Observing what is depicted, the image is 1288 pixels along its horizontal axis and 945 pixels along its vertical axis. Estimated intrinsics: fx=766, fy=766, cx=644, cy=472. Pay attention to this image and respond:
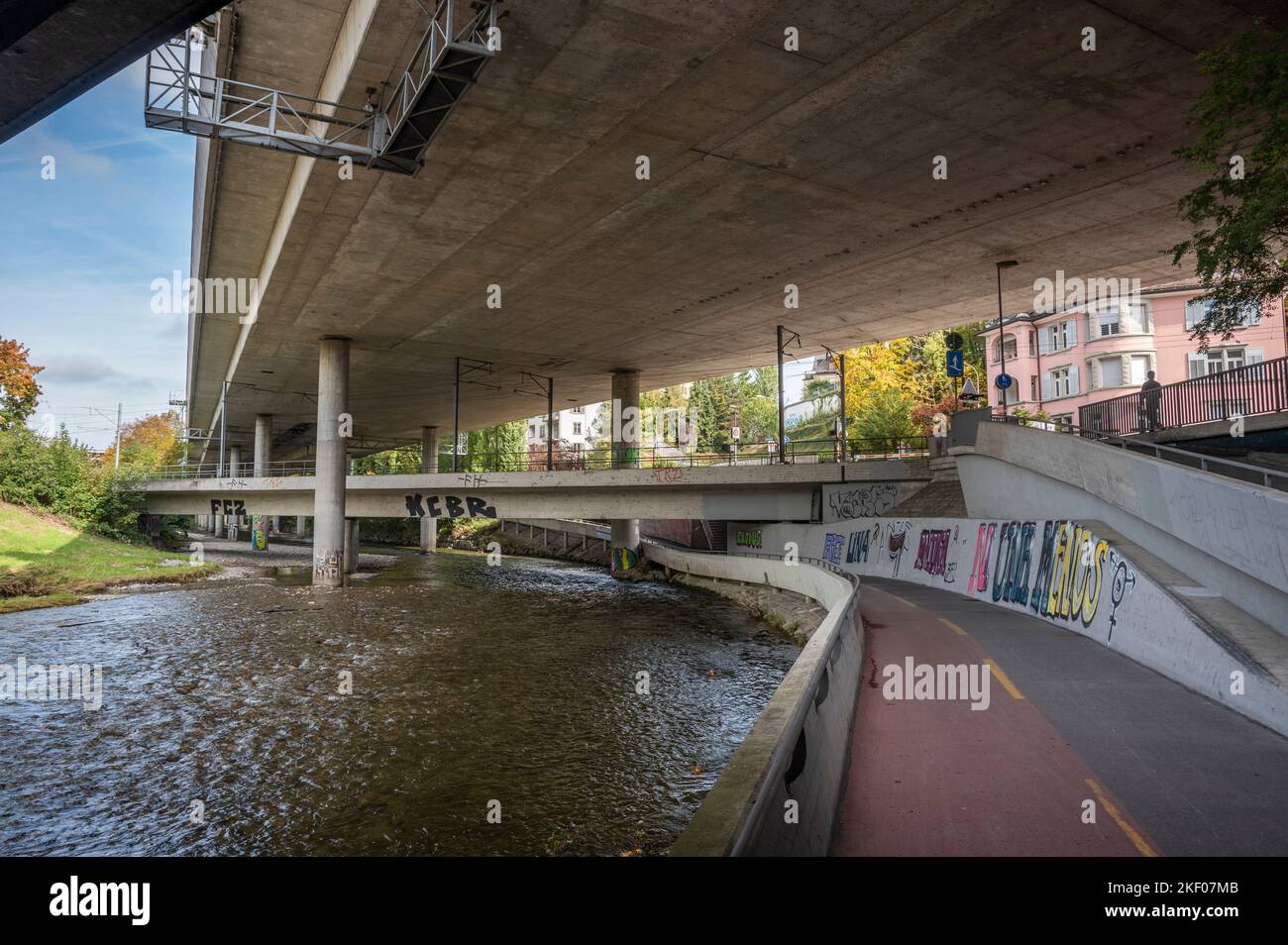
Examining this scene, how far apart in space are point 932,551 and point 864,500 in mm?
6190

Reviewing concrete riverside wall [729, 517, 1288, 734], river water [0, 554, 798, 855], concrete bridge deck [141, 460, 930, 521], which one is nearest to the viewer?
river water [0, 554, 798, 855]

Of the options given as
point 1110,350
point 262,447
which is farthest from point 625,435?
point 262,447

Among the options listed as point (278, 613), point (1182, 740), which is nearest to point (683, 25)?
point (1182, 740)

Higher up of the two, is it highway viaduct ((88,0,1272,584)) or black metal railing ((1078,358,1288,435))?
highway viaduct ((88,0,1272,584))

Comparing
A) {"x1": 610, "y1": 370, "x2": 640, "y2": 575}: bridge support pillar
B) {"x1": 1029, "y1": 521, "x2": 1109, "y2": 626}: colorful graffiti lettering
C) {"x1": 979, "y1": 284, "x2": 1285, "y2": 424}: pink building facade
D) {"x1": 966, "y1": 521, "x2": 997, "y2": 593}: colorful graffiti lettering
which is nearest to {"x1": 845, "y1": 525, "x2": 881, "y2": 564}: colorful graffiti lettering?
{"x1": 966, "y1": 521, "x2": 997, "y2": 593}: colorful graffiti lettering

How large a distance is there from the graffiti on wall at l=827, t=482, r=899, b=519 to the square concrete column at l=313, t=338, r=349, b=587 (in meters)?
20.7

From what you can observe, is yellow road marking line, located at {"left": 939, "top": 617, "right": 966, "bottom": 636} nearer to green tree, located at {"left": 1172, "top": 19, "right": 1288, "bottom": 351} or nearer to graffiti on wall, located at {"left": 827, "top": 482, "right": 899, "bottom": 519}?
green tree, located at {"left": 1172, "top": 19, "right": 1288, "bottom": 351}

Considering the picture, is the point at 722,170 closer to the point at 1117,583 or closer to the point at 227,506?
the point at 1117,583

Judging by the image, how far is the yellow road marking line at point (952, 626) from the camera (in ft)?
44.6

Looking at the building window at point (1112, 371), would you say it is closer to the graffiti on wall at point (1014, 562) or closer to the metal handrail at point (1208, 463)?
the metal handrail at point (1208, 463)

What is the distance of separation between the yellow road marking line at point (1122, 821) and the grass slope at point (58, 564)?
28257 mm

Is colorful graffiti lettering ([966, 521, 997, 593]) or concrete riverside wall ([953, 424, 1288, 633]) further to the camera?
colorful graffiti lettering ([966, 521, 997, 593])

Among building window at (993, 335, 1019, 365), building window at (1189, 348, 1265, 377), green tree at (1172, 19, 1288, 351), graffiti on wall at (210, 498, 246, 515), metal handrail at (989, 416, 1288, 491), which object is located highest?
building window at (993, 335, 1019, 365)

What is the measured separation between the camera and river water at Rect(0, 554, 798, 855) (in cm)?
848
